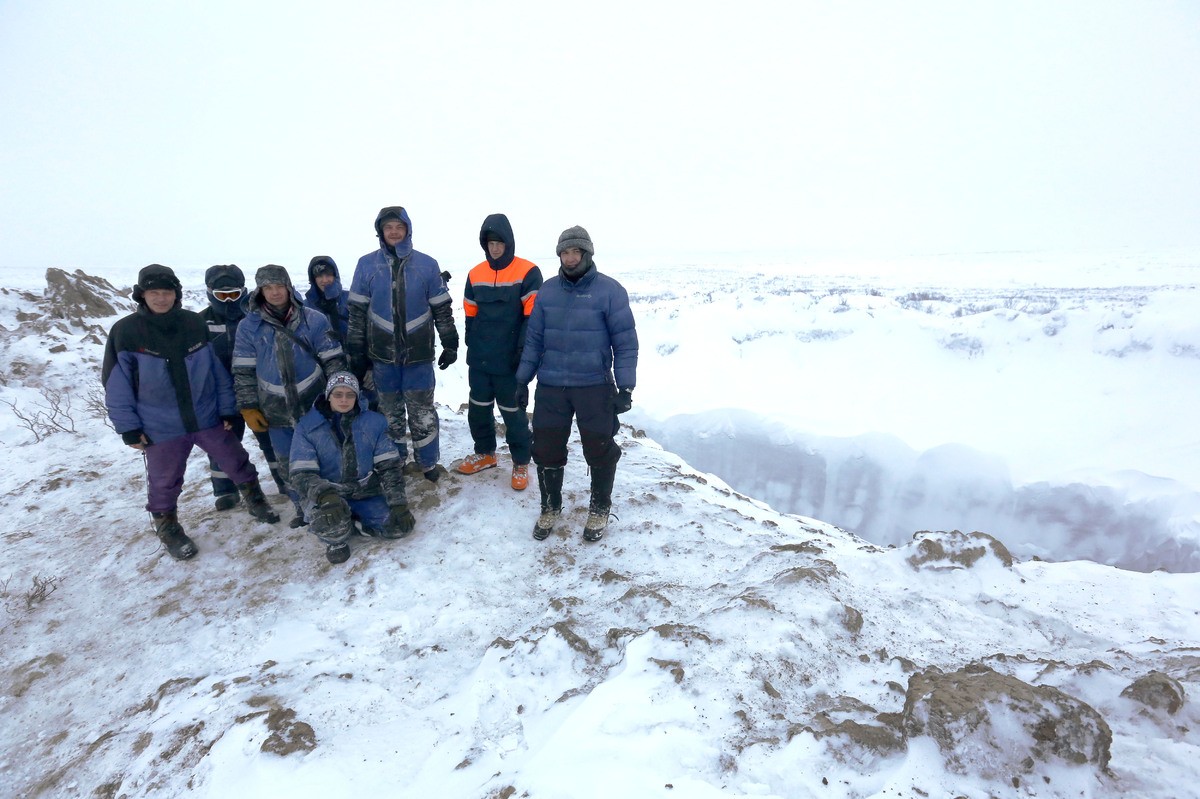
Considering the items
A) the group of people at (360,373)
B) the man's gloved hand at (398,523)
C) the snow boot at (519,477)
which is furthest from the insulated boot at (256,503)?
the snow boot at (519,477)

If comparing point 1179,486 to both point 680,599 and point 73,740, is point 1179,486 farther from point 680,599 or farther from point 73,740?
point 73,740

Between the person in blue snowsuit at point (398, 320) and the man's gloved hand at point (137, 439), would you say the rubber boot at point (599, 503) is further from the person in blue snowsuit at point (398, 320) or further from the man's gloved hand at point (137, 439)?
the man's gloved hand at point (137, 439)

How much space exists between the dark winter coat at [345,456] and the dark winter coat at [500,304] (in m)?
1.02

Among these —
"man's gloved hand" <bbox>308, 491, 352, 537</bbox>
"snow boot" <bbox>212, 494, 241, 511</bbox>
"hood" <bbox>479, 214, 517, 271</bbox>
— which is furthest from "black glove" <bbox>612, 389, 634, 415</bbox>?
"snow boot" <bbox>212, 494, 241, 511</bbox>

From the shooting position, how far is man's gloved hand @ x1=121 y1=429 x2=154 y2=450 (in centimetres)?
355

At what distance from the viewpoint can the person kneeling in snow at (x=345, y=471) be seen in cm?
357

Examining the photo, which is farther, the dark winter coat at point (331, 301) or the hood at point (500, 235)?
the dark winter coat at point (331, 301)

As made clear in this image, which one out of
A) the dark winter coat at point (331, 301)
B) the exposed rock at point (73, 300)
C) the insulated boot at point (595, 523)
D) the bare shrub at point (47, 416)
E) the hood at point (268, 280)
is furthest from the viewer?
the exposed rock at point (73, 300)

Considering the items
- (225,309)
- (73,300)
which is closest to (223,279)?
(225,309)

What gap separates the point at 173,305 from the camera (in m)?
3.65

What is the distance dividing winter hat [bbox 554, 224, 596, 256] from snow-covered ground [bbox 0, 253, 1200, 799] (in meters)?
2.21

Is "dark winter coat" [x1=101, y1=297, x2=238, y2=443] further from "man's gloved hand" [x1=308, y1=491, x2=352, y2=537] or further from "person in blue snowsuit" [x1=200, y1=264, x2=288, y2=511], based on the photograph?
"man's gloved hand" [x1=308, y1=491, x2=352, y2=537]

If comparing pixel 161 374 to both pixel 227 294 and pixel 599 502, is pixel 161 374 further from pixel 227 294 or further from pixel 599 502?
pixel 599 502

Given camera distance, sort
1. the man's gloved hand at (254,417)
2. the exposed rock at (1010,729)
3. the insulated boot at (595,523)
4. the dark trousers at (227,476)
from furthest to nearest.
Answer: the dark trousers at (227,476) → the insulated boot at (595,523) → the man's gloved hand at (254,417) → the exposed rock at (1010,729)
